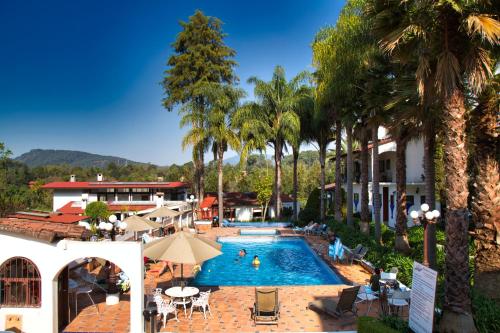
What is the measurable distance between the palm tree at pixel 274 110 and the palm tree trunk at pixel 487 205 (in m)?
22.0

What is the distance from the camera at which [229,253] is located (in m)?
23.5

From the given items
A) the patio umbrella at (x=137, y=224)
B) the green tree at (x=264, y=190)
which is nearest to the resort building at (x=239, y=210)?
the green tree at (x=264, y=190)

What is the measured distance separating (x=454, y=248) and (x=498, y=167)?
12.2 ft

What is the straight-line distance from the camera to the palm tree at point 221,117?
34.2 metres

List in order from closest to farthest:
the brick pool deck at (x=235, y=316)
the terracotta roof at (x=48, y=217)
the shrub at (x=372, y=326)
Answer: the shrub at (x=372, y=326)
the brick pool deck at (x=235, y=316)
the terracotta roof at (x=48, y=217)

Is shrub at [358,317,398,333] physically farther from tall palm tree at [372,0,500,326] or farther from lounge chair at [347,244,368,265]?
lounge chair at [347,244,368,265]

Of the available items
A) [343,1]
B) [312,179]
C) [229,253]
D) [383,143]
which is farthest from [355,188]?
[312,179]

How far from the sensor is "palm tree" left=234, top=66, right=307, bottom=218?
33.0 m

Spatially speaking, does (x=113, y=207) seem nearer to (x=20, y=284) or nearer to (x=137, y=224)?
(x=137, y=224)

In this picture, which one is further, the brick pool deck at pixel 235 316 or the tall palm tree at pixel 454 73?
the brick pool deck at pixel 235 316

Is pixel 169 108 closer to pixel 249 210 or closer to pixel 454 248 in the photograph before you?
pixel 249 210

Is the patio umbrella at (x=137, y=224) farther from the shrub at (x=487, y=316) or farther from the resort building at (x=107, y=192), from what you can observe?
the resort building at (x=107, y=192)

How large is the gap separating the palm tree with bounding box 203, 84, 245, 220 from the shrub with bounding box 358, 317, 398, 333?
2569 cm

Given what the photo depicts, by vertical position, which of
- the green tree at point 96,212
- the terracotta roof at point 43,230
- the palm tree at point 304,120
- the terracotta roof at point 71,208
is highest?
the palm tree at point 304,120
